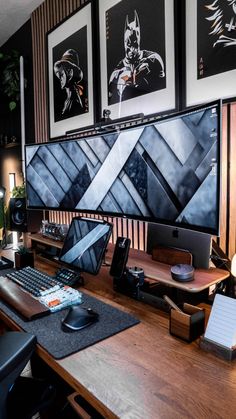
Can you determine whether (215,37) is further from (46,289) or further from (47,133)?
(47,133)

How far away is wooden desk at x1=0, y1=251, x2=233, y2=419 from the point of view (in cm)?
66

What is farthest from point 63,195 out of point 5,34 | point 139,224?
point 5,34

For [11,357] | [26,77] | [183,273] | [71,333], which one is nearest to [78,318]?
[71,333]

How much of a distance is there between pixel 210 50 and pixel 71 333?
1.34 m

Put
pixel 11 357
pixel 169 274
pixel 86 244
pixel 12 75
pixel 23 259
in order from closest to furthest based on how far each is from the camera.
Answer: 1. pixel 11 357
2. pixel 169 274
3. pixel 86 244
4. pixel 23 259
5. pixel 12 75

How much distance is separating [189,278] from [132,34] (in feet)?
4.86

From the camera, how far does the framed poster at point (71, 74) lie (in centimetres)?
214

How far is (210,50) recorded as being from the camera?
137 cm

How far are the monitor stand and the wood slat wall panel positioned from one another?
231mm

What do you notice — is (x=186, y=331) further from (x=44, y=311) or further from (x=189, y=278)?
(x=44, y=311)

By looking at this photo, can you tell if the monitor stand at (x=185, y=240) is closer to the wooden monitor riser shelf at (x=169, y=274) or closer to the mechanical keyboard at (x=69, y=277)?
the wooden monitor riser shelf at (x=169, y=274)

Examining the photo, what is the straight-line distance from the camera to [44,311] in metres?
1.13

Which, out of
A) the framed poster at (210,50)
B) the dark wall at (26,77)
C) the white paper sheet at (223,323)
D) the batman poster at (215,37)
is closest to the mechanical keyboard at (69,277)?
the white paper sheet at (223,323)

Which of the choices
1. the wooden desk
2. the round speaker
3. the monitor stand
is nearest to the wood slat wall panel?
the monitor stand
